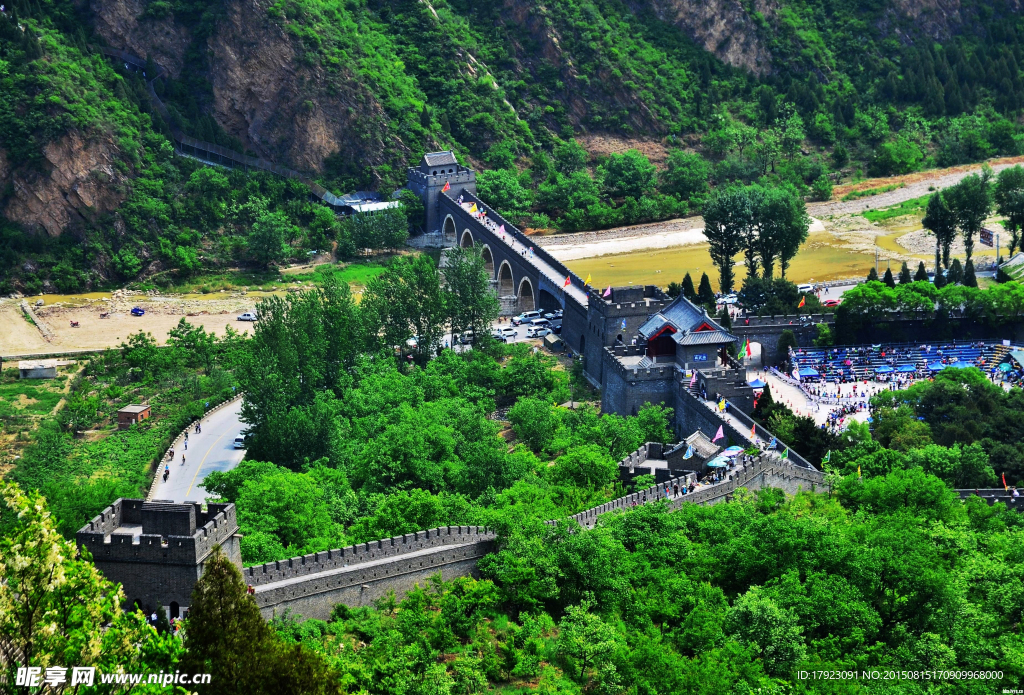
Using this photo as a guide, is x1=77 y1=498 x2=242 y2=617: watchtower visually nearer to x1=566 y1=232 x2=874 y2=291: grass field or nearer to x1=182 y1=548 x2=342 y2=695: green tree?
x1=182 y1=548 x2=342 y2=695: green tree

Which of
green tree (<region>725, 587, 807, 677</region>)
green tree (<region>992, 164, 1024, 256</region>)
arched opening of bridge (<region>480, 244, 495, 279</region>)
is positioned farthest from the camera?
arched opening of bridge (<region>480, 244, 495, 279</region>)

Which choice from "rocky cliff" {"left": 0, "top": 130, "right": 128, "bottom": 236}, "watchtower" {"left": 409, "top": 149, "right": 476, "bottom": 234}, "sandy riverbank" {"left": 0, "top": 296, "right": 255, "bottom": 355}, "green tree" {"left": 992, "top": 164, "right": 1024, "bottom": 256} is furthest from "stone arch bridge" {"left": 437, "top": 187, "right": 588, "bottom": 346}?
"green tree" {"left": 992, "top": 164, "right": 1024, "bottom": 256}

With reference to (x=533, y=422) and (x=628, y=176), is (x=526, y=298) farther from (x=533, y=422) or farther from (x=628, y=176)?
(x=628, y=176)

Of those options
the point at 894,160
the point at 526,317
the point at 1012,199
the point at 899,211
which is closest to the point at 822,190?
the point at 899,211

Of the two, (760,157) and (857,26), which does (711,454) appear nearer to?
(760,157)

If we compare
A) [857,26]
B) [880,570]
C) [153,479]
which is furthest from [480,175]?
[880,570]

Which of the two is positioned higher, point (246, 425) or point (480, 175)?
point (480, 175)
